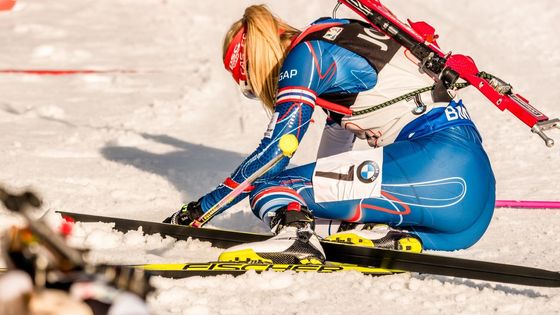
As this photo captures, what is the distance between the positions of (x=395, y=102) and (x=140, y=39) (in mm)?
6430

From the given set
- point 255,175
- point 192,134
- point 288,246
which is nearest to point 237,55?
point 255,175

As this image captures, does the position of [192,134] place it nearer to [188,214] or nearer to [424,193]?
[188,214]

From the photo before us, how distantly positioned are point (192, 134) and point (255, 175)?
320 cm

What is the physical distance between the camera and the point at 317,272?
153 inches

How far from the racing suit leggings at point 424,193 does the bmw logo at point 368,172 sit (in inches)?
1.5

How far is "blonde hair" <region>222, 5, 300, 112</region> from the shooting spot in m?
4.24

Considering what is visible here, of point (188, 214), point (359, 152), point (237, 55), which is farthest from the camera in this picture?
point (188, 214)

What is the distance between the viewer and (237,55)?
14.2 ft

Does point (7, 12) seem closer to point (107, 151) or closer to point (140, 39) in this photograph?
point (140, 39)

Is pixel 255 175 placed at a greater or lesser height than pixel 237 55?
lesser

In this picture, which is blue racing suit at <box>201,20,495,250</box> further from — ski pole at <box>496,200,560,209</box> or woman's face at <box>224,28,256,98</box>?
ski pole at <box>496,200,560,209</box>

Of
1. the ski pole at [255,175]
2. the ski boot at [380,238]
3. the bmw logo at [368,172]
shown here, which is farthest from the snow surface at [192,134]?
the bmw logo at [368,172]

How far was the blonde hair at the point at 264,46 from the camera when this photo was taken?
4.24 meters

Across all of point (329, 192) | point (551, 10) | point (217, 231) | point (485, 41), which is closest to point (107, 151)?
point (217, 231)
